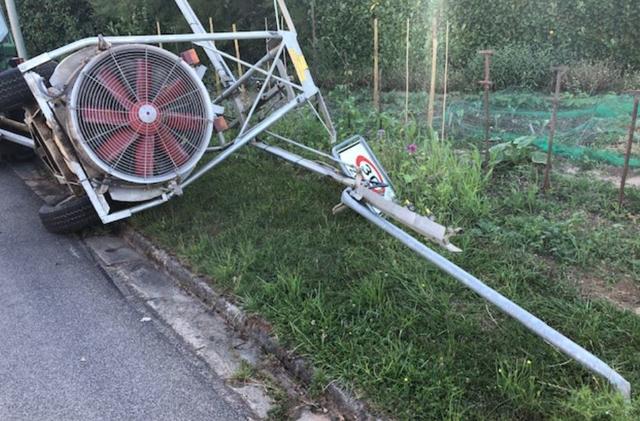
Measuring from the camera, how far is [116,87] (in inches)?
151

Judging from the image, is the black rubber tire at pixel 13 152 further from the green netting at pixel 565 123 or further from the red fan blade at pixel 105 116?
the green netting at pixel 565 123

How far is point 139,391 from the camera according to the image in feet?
9.46

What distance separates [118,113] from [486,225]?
264 centimetres

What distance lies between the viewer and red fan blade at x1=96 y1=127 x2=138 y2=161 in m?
3.84

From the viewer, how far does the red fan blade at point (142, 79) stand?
388 centimetres

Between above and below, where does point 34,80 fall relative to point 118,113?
above

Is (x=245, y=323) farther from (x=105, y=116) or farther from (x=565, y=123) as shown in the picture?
(x=565, y=123)

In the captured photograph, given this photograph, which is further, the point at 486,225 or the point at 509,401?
the point at 486,225

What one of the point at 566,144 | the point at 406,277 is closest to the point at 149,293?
the point at 406,277

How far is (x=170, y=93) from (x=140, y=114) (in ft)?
0.88

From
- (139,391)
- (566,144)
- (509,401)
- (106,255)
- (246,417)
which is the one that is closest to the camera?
(509,401)

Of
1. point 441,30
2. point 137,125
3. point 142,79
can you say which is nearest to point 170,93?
point 142,79

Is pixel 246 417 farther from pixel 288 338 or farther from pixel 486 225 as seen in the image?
pixel 486 225

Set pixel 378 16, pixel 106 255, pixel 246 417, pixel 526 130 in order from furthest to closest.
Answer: pixel 378 16 < pixel 526 130 < pixel 106 255 < pixel 246 417
